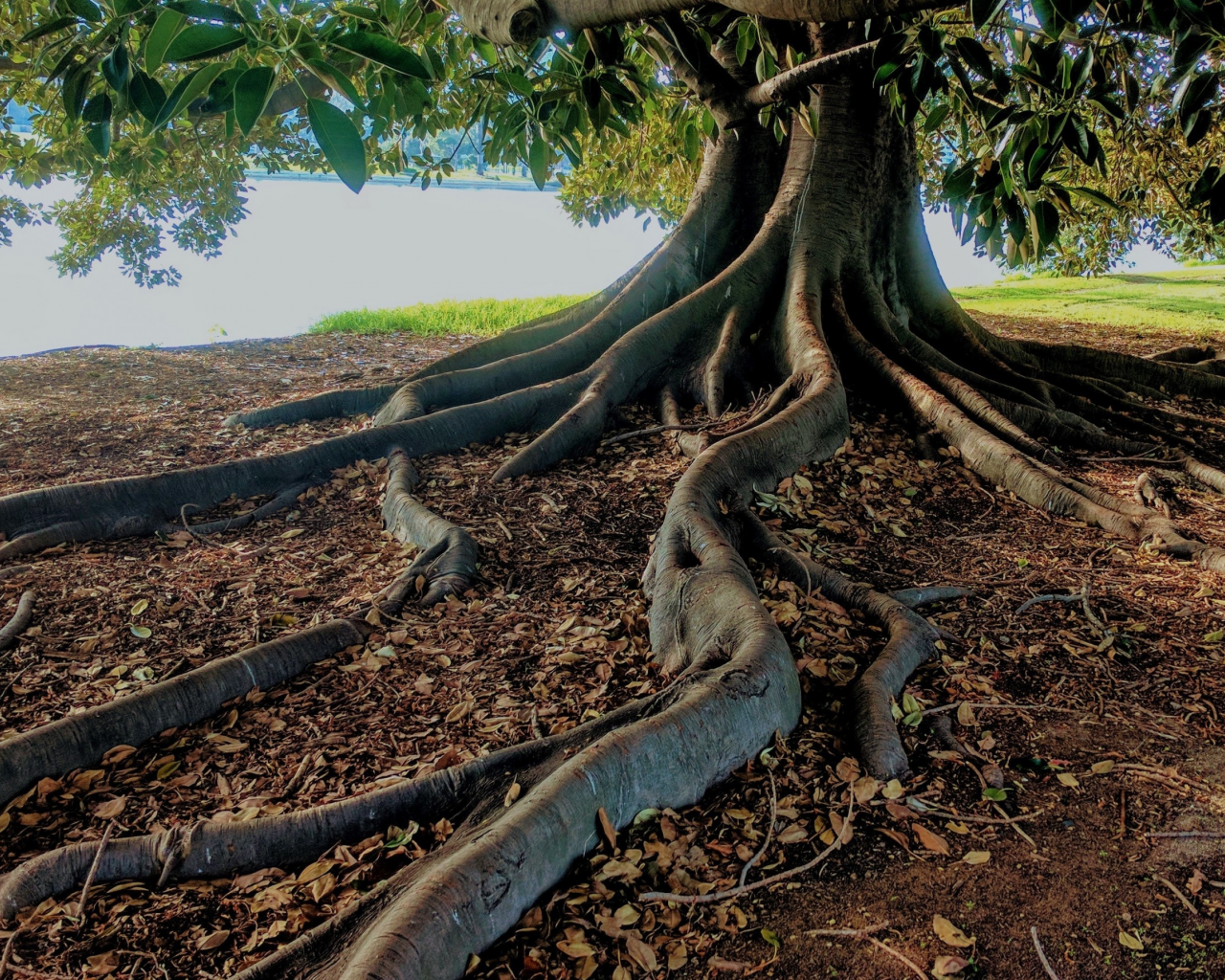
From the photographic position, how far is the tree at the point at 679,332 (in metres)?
2.19

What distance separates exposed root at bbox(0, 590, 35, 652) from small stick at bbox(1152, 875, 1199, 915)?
14.6ft

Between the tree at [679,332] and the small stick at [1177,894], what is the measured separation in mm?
756

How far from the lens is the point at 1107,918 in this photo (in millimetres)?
2322

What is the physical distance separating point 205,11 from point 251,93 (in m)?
0.19

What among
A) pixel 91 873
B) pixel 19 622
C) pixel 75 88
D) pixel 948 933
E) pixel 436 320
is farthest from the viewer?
pixel 436 320

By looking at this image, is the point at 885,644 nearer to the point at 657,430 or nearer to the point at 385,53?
the point at 657,430

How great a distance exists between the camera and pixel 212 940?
7.86 ft

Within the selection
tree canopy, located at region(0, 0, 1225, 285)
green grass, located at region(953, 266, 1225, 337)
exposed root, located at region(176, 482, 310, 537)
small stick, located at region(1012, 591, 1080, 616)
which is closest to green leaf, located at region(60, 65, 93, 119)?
tree canopy, located at region(0, 0, 1225, 285)

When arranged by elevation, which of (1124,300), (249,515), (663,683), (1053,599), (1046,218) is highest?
(1046,218)

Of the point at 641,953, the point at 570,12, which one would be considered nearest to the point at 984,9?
the point at 570,12

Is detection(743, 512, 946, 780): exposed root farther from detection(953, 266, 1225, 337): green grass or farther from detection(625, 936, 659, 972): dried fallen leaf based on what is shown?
detection(953, 266, 1225, 337): green grass

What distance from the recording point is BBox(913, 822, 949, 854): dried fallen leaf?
2574 mm

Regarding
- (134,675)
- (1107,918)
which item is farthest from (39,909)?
(1107,918)

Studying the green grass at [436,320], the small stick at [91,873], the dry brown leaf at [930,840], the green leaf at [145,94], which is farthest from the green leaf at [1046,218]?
the green grass at [436,320]
